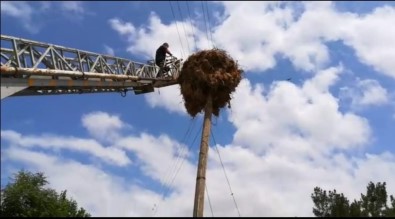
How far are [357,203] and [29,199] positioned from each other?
1565 cm

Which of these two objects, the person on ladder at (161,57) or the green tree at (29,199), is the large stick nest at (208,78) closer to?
the person on ladder at (161,57)

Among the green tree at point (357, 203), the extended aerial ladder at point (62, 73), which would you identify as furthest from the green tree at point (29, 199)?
the green tree at point (357, 203)

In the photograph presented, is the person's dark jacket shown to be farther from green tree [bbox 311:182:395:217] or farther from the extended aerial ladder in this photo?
green tree [bbox 311:182:395:217]

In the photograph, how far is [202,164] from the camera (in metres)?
19.0

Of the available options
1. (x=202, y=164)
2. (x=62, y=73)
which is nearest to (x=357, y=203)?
(x=202, y=164)

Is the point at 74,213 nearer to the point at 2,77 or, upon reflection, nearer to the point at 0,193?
the point at 0,193

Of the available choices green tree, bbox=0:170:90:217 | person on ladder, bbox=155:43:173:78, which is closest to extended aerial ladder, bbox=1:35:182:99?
person on ladder, bbox=155:43:173:78

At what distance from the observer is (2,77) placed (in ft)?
48.6

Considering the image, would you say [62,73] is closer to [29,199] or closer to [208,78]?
[208,78]

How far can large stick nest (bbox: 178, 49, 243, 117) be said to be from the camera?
67.0 ft

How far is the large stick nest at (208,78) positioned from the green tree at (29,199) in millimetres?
9974

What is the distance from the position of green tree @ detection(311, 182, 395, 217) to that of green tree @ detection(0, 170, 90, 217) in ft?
41.8

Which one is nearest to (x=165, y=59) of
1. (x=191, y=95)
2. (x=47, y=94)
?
(x=191, y=95)

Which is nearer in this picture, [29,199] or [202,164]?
[202,164]
